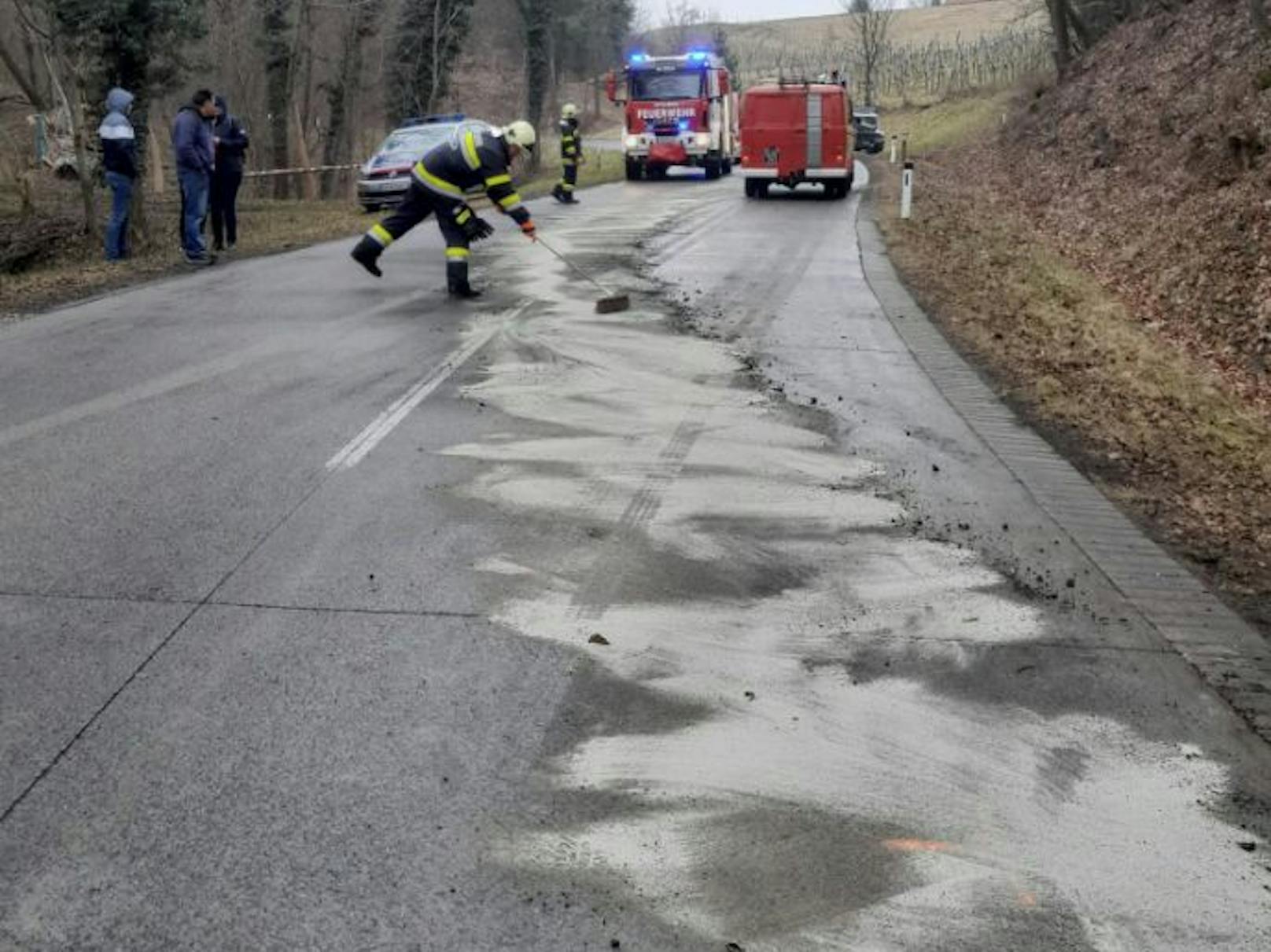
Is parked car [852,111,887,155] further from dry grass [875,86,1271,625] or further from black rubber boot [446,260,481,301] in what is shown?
black rubber boot [446,260,481,301]

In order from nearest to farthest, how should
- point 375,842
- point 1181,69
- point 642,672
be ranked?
point 375,842 → point 642,672 → point 1181,69

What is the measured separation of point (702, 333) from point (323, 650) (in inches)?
252

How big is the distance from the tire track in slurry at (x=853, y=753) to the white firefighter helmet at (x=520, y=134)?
238 inches

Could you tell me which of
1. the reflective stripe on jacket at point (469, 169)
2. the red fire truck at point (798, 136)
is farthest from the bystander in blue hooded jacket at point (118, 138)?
the red fire truck at point (798, 136)

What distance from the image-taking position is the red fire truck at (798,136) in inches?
991

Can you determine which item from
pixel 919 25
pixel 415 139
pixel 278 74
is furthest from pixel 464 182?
pixel 919 25

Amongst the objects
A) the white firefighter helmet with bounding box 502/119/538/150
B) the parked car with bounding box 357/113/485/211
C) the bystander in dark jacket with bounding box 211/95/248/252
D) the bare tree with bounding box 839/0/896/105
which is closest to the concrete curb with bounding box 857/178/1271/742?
the white firefighter helmet with bounding box 502/119/538/150

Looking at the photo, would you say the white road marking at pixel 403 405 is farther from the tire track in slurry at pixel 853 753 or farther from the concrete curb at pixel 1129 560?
the concrete curb at pixel 1129 560

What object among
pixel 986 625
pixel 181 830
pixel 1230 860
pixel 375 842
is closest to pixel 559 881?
pixel 375 842

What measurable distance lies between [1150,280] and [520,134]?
694 cm

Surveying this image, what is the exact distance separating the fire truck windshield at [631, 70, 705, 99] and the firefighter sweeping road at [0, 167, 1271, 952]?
2511cm

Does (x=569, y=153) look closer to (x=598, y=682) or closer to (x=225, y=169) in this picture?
(x=225, y=169)

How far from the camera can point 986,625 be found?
181 inches

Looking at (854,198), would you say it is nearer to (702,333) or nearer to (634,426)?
(702,333)
